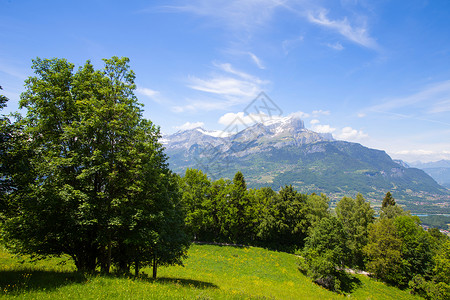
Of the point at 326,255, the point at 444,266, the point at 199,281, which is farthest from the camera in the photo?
the point at 444,266

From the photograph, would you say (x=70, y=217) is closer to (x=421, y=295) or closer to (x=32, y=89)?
(x=32, y=89)

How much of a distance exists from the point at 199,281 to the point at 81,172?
58.4ft

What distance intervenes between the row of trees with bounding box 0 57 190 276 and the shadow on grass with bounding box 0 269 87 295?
2.15 meters

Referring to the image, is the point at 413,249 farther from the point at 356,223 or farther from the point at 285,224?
the point at 285,224

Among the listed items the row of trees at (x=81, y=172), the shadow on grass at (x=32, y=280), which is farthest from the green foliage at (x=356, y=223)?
the shadow on grass at (x=32, y=280)

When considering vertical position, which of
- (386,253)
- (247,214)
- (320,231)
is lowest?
(386,253)

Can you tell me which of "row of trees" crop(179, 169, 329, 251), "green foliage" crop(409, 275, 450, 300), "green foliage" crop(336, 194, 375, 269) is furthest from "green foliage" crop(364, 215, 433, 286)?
"row of trees" crop(179, 169, 329, 251)

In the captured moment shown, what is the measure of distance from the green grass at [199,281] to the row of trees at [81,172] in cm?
228

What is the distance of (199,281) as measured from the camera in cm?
2409

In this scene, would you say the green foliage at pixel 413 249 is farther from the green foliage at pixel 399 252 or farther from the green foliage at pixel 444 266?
the green foliage at pixel 444 266

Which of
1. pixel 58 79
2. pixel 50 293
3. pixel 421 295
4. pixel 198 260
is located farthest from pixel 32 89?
pixel 421 295

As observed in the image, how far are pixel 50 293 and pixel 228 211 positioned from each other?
45414 mm

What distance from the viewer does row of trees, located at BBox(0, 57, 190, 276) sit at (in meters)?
13.1

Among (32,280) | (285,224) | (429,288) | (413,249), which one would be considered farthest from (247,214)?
(32,280)
